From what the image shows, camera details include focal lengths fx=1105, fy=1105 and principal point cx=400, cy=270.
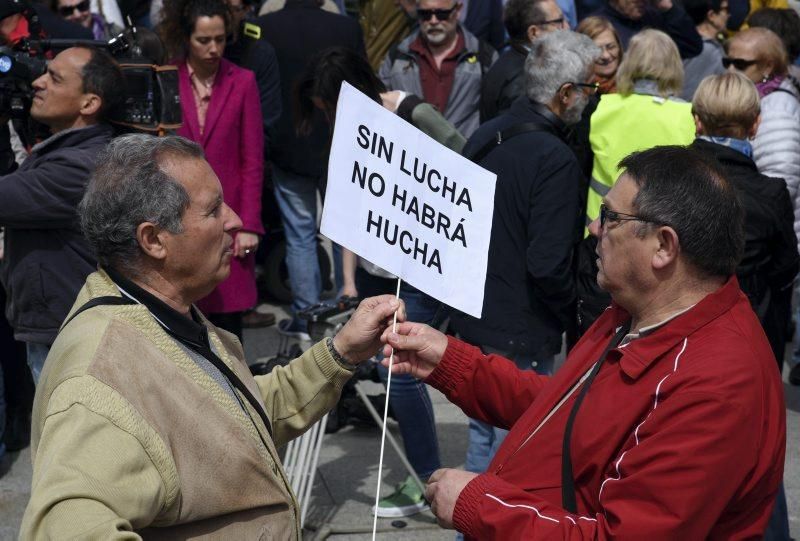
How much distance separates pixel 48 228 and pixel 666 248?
263cm

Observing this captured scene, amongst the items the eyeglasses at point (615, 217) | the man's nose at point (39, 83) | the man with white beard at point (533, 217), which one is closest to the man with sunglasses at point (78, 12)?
the man's nose at point (39, 83)

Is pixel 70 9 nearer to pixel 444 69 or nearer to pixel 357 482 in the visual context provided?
pixel 444 69

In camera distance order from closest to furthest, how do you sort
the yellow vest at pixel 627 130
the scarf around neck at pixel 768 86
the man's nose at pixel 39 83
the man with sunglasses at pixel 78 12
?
the man's nose at pixel 39 83 < the yellow vest at pixel 627 130 < the scarf around neck at pixel 768 86 < the man with sunglasses at pixel 78 12

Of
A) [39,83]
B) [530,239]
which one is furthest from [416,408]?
[39,83]

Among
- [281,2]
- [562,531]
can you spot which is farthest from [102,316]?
[281,2]

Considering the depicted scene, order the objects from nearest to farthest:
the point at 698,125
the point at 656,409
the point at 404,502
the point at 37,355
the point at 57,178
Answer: the point at 656,409 → the point at 57,178 → the point at 37,355 → the point at 698,125 → the point at 404,502

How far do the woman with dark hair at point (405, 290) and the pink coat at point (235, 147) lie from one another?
0.64 meters

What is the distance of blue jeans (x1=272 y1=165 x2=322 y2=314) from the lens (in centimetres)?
698

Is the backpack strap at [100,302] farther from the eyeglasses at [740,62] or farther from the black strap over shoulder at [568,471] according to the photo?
the eyeglasses at [740,62]

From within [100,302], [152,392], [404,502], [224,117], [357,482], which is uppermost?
[100,302]

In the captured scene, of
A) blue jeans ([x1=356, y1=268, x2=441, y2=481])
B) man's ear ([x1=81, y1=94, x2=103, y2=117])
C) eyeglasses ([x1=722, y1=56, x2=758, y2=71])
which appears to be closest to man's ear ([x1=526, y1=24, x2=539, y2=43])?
eyeglasses ([x1=722, y1=56, x2=758, y2=71])

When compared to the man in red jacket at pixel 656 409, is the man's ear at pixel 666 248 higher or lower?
higher

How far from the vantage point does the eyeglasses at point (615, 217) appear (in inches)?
99.9

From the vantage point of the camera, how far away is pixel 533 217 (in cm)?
439
